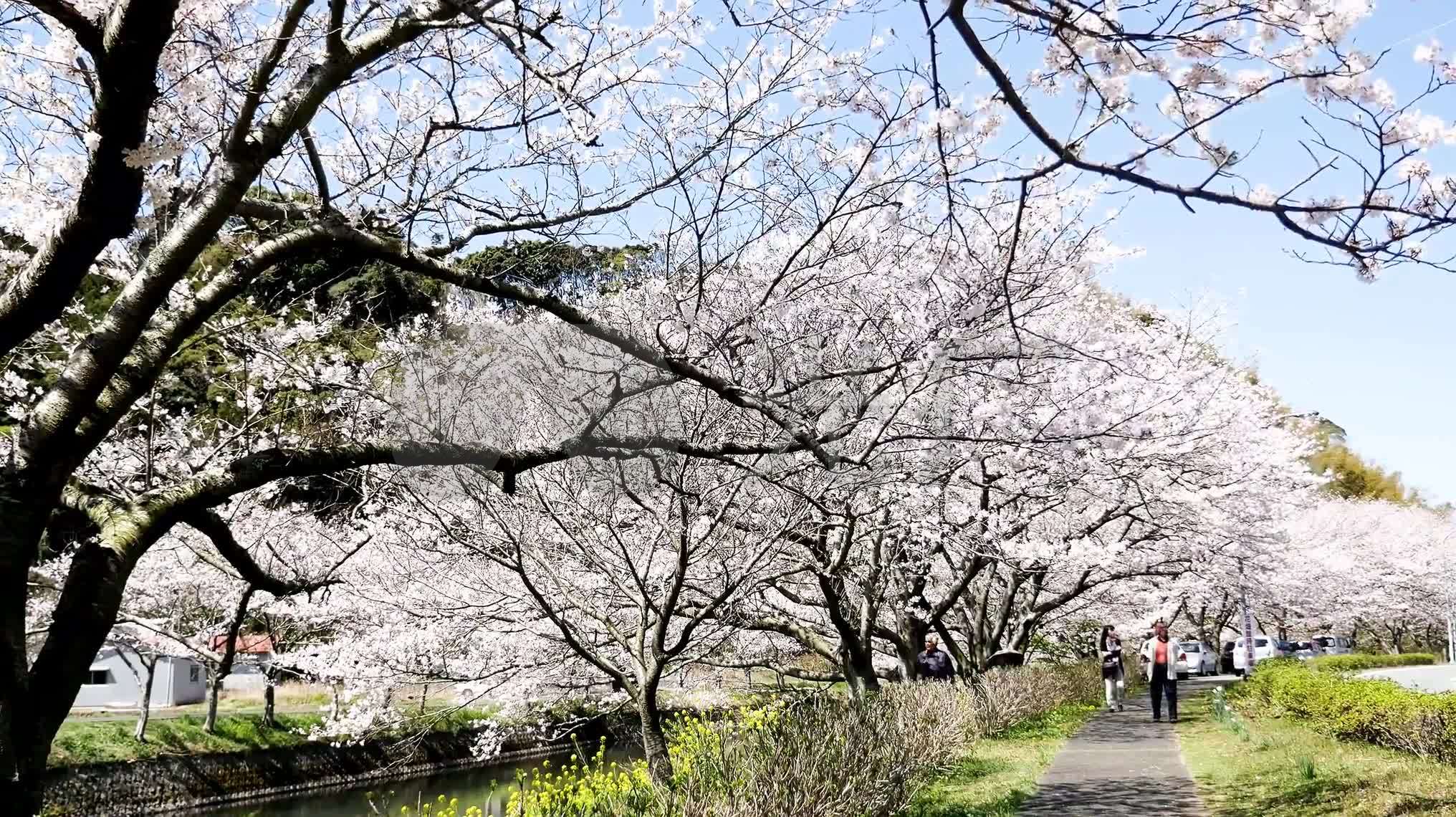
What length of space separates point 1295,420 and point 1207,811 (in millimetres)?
19283

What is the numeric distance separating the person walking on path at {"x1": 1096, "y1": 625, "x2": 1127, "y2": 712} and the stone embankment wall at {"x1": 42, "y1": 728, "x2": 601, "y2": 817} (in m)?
9.98

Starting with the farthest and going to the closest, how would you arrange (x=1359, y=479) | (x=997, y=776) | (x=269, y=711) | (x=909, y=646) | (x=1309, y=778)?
(x=1359, y=479)
(x=269, y=711)
(x=909, y=646)
(x=997, y=776)
(x=1309, y=778)

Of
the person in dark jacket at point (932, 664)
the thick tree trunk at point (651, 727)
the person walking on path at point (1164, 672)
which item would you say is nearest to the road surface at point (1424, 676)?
the person walking on path at point (1164, 672)

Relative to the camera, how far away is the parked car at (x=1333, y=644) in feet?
140

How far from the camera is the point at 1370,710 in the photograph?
10883 millimetres

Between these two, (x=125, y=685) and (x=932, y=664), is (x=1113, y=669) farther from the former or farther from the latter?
(x=125, y=685)

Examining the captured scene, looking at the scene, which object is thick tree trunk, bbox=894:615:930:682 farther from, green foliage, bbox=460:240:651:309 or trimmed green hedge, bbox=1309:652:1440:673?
trimmed green hedge, bbox=1309:652:1440:673

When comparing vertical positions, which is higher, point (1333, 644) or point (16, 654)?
point (16, 654)

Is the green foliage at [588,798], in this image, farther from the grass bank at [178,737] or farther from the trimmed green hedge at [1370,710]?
the grass bank at [178,737]

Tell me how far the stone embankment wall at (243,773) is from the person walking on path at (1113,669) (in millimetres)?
9978

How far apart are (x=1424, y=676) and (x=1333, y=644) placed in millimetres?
19286

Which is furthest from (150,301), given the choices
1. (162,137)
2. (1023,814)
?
(1023,814)

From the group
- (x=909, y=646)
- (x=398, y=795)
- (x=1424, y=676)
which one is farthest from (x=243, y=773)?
(x=1424, y=676)

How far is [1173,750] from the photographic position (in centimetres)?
1261
